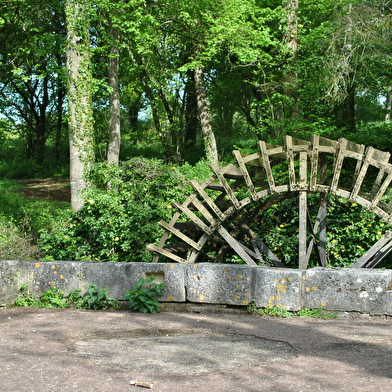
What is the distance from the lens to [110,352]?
4.74 meters

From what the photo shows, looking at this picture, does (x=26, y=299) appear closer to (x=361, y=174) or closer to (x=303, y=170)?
(x=303, y=170)

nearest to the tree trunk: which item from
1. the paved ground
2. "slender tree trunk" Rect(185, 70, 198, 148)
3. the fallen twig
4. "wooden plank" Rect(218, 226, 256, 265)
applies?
"wooden plank" Rect(218, 226, 256, 265)

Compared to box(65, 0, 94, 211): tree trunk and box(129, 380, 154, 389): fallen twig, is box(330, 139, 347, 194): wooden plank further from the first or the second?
box(65, 0, 94, 211): tree trunk

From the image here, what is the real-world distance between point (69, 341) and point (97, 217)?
4.70 metres

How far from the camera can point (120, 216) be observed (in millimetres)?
9305

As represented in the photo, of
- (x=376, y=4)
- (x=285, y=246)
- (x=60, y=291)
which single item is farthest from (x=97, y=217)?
(x=376, y=4)

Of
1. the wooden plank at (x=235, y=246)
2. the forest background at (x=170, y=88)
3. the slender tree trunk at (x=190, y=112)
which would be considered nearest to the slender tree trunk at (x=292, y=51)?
the forest background at (x=170, y=88)

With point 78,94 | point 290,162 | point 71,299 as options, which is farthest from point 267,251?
point 78,94

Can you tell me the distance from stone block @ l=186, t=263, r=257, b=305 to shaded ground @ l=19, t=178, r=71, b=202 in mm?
13016

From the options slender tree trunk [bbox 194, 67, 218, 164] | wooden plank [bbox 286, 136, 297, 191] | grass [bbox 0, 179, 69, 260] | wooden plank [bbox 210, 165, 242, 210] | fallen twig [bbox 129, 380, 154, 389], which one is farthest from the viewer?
slender tree trunk [bbox 194, 67, 218, 164]

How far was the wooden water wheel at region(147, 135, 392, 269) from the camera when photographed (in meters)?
7.69

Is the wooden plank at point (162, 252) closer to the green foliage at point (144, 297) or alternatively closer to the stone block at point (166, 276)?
the stone block at point (166, 276)

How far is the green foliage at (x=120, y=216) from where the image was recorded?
9.10 m

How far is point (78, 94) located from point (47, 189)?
425 inches
